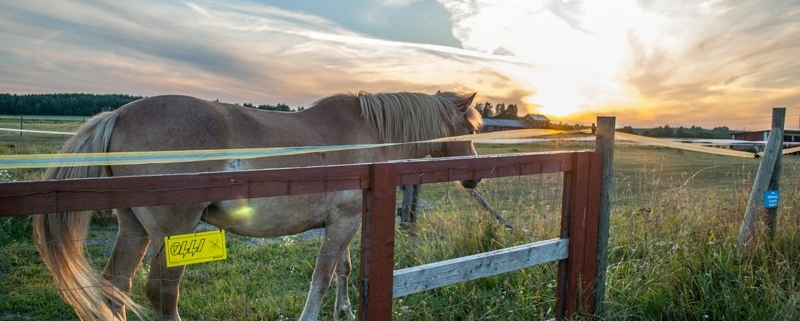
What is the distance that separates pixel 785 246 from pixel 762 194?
59 cm

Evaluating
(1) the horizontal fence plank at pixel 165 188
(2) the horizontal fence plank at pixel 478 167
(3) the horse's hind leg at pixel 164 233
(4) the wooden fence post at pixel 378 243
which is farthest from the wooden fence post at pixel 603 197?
(3) the horse's hind leg at pixel 164 233

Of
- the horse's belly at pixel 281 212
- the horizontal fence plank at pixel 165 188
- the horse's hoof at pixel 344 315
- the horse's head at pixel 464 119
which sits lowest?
the horse's hoof at pixel 344 315

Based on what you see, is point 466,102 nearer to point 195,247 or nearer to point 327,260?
point 327,260

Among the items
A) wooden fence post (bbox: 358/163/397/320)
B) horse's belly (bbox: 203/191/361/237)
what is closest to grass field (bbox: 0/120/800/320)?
horse's belly (bbox: 203/191/361/237)

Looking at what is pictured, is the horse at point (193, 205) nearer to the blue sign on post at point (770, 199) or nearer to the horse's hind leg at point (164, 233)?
the horse's hind leg at point (164, 233)

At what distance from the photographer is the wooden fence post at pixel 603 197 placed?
3.70m

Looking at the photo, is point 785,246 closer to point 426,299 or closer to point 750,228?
point 750,228

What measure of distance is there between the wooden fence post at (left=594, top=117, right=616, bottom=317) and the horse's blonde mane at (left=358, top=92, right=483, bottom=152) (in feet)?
5.14

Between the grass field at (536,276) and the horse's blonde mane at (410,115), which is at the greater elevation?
the horse's blonde mane at (410,115)

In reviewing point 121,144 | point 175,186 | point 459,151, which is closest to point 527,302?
point 459,151

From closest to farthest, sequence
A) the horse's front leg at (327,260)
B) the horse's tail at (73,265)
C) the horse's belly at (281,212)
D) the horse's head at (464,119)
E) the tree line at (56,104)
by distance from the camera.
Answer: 1. the horse's tail at (73,265)
2. the horse's belly at (281,212)
3. the horse's front leg at (327,260)
4. the horse's head at (464,119)
5. the tree line at (56,104)

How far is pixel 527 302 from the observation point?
155 inches

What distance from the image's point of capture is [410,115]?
180 inches

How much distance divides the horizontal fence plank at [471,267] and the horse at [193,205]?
118 cm
